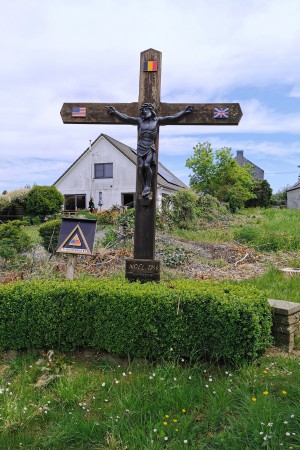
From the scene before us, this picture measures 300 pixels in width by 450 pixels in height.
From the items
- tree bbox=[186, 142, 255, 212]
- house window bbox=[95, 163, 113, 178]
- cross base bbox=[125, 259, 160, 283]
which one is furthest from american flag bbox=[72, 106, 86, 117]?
tree bbox=[186, 142, 255, 212]

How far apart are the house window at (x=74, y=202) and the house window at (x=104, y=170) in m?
1.92

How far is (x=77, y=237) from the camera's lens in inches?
192

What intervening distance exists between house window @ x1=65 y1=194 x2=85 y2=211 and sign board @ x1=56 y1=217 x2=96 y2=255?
21443mm

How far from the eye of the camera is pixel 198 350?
363cm

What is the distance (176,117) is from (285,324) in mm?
3024

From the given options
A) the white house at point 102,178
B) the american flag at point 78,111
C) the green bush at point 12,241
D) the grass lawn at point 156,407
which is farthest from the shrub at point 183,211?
→ the grass lawn at point 156,407

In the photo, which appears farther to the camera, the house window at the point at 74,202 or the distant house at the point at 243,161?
the distant house at the point at 243,161

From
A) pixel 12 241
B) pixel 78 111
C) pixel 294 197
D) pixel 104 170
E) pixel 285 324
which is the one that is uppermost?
pixel 294 197

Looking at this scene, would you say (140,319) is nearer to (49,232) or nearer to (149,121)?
(149,121)

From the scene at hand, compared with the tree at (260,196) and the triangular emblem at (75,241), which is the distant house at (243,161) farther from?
the triangular emblem at (75,241)

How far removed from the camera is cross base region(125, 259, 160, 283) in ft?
16.0

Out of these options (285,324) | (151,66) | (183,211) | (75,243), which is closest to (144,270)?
(75,243)

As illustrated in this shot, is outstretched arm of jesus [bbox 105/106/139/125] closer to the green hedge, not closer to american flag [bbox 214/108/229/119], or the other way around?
american flag [bbox 214/108/229/119]

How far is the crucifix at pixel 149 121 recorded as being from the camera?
16.5 ft
